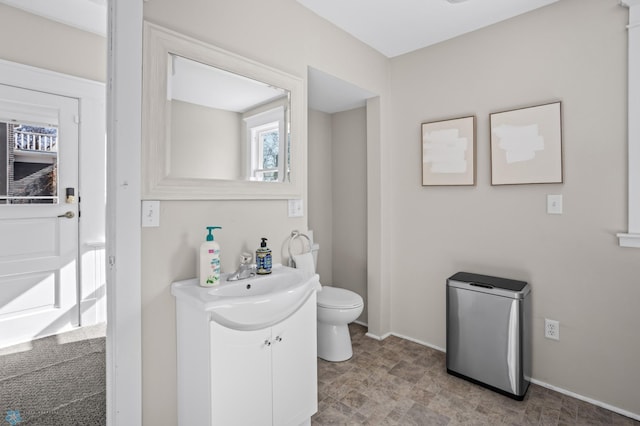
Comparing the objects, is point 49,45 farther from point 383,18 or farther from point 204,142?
point 383,18

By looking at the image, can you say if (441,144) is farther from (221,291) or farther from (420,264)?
(221,291)

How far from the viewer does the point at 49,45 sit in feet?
8.48

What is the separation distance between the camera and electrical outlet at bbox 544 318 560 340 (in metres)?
2.10

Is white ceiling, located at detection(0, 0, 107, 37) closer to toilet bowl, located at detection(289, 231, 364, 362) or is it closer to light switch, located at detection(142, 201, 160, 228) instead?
light switch, located at detection(142, 201, 160, 228)

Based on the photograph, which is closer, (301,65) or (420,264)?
(301,65)

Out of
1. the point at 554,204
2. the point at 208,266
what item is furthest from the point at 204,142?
the point at 554,204

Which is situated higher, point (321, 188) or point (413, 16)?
point (413, 16)

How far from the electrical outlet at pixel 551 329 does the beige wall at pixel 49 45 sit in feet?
12.6

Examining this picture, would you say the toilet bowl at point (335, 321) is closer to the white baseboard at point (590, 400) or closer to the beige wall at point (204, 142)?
the beige wall at point (204, 142)

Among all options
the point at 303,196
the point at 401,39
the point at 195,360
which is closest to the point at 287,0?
the point at 401,39

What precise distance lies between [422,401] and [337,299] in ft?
2.82

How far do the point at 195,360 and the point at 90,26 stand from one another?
2903mm

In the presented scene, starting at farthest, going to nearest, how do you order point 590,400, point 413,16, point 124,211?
point 413,16 → point 590,400 → point 124,211

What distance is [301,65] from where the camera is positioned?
7.02 ft
